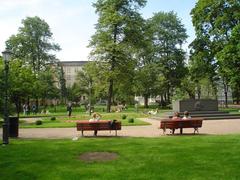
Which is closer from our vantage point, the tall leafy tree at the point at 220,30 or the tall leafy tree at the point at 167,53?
the tall leafy tree at the point at 220,30

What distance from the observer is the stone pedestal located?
121ft

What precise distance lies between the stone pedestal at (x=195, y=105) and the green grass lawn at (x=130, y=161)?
20.8m

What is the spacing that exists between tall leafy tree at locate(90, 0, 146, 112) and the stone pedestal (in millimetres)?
16100

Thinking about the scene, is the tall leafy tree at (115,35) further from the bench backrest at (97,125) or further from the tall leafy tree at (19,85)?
the bench backrest at (97,125)

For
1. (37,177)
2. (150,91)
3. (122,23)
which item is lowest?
(37,177)

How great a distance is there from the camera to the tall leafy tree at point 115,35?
52344mm

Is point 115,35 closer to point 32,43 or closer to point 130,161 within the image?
point 32,43

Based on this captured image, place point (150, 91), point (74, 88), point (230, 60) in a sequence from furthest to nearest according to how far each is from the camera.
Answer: point (74, 88) → point (150, 91) → point (230, 60)

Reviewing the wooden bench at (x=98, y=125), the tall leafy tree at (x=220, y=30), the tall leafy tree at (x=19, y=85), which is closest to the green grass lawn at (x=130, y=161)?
the wooden bench at (x=98, y=125)

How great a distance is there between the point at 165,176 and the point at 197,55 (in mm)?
43764

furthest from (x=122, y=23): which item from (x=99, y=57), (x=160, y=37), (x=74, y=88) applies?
(x=74, y=88)

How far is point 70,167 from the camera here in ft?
37.9

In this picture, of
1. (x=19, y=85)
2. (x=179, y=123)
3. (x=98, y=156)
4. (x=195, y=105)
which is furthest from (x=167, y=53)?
(x=98, y=156)

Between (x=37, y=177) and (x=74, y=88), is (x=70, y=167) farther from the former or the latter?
(x=74, y=88)
